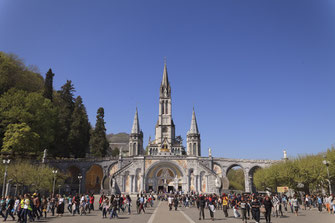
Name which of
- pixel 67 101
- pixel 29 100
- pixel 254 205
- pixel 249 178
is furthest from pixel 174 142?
pixel 254 205

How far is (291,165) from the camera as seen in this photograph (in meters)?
30.6

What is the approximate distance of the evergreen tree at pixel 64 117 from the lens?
4591 cm

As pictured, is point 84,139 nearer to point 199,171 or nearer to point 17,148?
point 17,148

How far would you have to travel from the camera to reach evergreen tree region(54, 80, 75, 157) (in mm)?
45906

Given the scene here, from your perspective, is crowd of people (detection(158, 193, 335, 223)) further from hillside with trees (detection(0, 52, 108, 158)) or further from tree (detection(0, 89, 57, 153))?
tree (detection(0, 89, 57, 153))

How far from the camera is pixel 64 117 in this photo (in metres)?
47.7

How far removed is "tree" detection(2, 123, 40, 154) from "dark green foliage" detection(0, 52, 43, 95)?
8.68 metres

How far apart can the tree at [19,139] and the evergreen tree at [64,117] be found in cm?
1009

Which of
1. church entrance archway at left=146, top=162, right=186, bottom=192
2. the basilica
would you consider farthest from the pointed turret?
church entrance archway at left=146, top=162, right=186, bottom=192

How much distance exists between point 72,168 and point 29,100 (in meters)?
16.2

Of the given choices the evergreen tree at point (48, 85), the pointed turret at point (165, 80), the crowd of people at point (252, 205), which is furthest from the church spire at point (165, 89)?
the crowd of people at point (252, 205)

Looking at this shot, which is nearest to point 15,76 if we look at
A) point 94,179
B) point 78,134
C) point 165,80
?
point 78,134

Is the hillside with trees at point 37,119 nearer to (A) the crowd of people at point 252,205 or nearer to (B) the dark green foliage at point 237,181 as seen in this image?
(A) the crowd of people at point 252,205

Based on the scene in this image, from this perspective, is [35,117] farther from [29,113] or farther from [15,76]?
[15,76]
